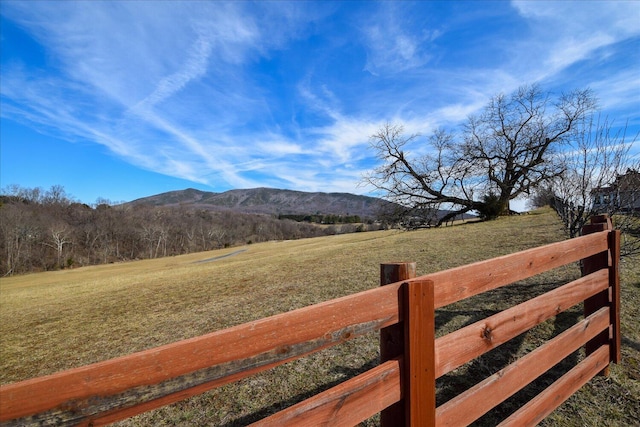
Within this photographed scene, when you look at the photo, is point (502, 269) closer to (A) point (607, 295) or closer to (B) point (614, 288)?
(A) point (607, 295)

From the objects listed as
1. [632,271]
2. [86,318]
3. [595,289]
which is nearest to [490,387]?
[595,289]

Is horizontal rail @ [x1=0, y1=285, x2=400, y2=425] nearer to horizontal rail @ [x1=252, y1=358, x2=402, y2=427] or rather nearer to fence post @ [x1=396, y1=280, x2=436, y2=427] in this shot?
fence post @ [x1=396, y1=280, x2=436, y2=427]

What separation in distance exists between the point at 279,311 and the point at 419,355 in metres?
5.30

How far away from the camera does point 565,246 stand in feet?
9.60

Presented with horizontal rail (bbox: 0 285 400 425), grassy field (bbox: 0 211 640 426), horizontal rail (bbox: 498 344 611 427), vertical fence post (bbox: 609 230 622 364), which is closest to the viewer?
horizontal rail (bbox: 0 285 400 425)

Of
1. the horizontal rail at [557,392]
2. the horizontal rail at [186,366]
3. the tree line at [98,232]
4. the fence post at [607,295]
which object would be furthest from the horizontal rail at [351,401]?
the tree line at [98,232]

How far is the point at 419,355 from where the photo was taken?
67.7 inches

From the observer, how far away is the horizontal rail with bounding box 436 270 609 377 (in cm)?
191

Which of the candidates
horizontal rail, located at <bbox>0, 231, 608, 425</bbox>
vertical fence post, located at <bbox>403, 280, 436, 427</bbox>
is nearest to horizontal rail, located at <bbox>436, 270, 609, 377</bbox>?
horizontal rail, located at <bbox>0, 231, 608, 425</bbox>

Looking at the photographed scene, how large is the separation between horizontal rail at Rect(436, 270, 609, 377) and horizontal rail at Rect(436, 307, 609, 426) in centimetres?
22

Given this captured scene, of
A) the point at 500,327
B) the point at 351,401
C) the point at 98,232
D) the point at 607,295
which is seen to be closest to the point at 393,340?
the point at 351,401

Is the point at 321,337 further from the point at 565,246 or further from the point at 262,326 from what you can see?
the point at 565,246

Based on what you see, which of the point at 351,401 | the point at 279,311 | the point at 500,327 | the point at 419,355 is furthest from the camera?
the point at 279,311

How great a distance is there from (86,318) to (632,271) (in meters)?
13.1
